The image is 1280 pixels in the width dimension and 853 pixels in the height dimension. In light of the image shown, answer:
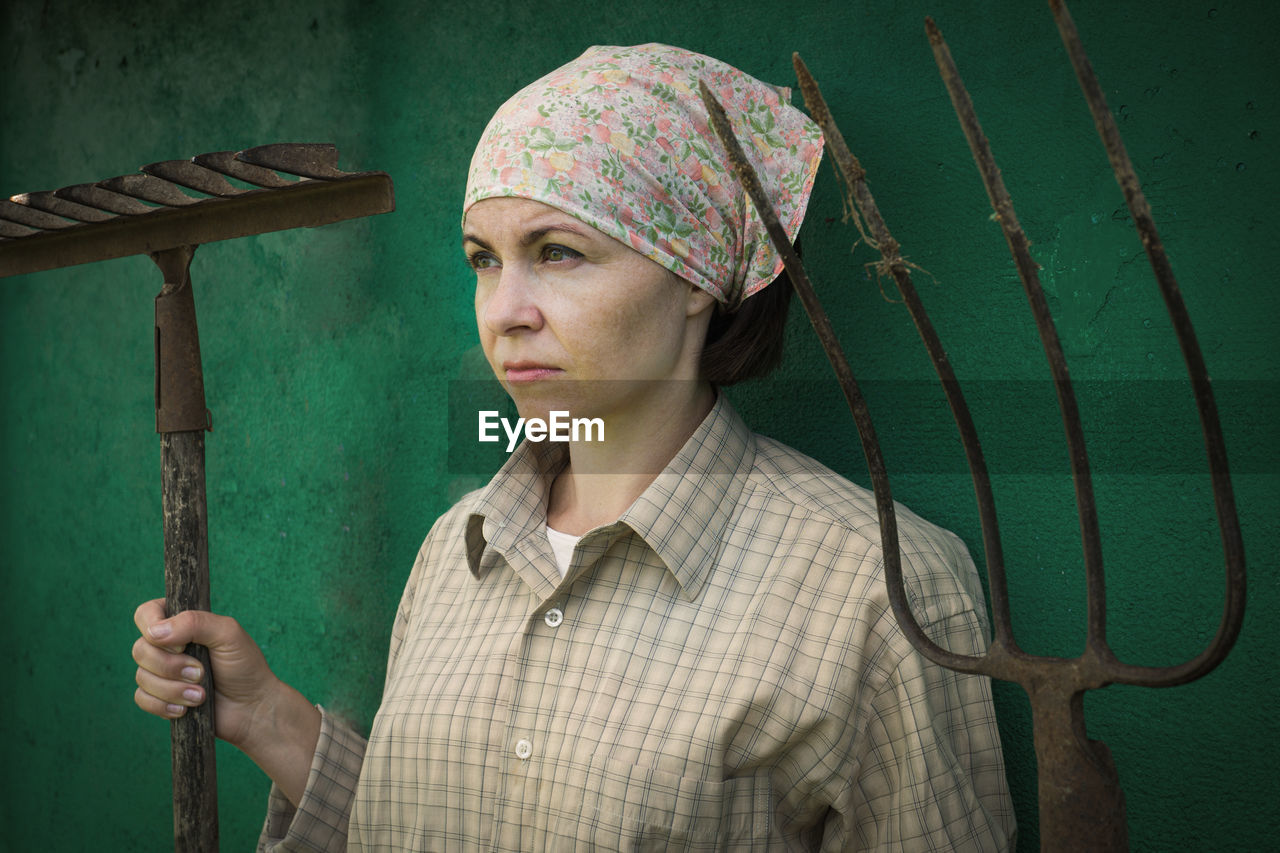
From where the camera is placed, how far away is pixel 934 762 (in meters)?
1.20

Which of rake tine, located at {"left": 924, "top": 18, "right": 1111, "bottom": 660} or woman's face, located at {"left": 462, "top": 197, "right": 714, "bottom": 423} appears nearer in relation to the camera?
rake tine, located at {"left": 924, "top": 18, "right": 1111, "bottom": 660}

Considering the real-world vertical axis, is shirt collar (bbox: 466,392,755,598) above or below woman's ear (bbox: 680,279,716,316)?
below

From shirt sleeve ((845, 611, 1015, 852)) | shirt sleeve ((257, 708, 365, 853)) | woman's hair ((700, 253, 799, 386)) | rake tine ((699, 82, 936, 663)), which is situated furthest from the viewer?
shirt sleeve ((257, 708, 365, 853))

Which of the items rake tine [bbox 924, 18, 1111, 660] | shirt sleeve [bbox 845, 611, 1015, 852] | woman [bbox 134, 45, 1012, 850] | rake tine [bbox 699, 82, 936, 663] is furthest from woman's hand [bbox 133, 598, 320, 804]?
rake tine [bbox 924, 18, 1111, 660]

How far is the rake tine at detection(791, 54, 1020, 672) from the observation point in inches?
33.7

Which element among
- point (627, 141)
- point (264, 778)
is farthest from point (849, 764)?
point (264, 778)

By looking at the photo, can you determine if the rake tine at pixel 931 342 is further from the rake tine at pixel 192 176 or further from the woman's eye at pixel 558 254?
the rake tine at pixel 192 176

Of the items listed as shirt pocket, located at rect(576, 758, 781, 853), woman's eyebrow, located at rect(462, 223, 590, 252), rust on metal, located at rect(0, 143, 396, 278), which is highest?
rust on metal, located at rect(0, 143, 396, 278)

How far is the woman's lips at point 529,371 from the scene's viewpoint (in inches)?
51.2

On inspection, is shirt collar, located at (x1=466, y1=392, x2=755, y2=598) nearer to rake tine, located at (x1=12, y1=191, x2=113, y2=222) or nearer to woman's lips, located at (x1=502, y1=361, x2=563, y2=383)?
woman's lips, located at (x1=502, y1=361, x2=563, y2=383)

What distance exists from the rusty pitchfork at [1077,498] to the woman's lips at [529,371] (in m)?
0.47

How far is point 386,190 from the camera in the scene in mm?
1422

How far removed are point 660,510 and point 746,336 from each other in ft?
0.90

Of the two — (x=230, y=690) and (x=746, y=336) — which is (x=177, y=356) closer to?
(x=230, y=690)
